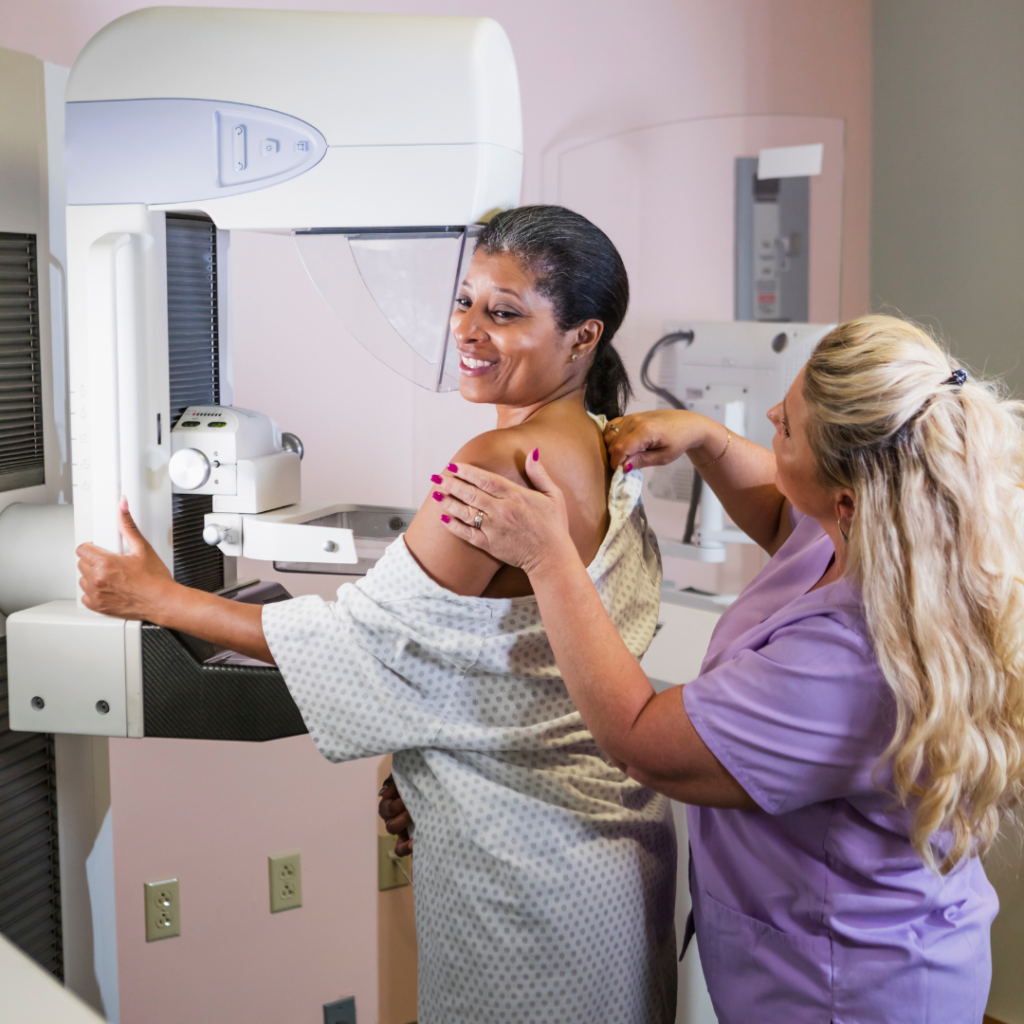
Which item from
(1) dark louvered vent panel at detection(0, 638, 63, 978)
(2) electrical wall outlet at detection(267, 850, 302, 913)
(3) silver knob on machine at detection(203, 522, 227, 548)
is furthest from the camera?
(2) electrical wall outlet at detection(267, 850, 302, 913)

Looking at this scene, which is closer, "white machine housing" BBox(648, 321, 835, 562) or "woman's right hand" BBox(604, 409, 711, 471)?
"woman's right hand" BBox(604, 409, 711, 471)

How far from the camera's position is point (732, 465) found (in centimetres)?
140

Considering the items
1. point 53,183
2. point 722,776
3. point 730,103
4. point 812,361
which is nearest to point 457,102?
point 812,361

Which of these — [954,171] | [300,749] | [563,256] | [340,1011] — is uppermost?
[954,171]

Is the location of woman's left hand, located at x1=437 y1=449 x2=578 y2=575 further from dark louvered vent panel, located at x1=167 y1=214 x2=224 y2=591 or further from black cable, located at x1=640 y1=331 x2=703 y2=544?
black cable, located at x1=640 y1=331 x2=703 y2=544

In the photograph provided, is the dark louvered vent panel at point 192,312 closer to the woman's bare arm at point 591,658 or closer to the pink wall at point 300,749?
the woman's bare arm at point 591,658

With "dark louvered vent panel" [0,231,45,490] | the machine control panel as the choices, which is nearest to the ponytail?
the machine control panel

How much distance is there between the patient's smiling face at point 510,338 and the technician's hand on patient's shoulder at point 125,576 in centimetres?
42

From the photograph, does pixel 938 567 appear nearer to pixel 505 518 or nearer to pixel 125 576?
pixel 505 518

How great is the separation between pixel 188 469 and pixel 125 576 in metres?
0.14

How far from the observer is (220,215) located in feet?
3.89

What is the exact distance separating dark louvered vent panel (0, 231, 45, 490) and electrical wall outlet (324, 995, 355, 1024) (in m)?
1.43

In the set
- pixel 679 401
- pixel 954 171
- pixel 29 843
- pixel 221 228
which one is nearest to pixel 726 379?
pixel 679 401

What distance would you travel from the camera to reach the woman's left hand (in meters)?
0.98
